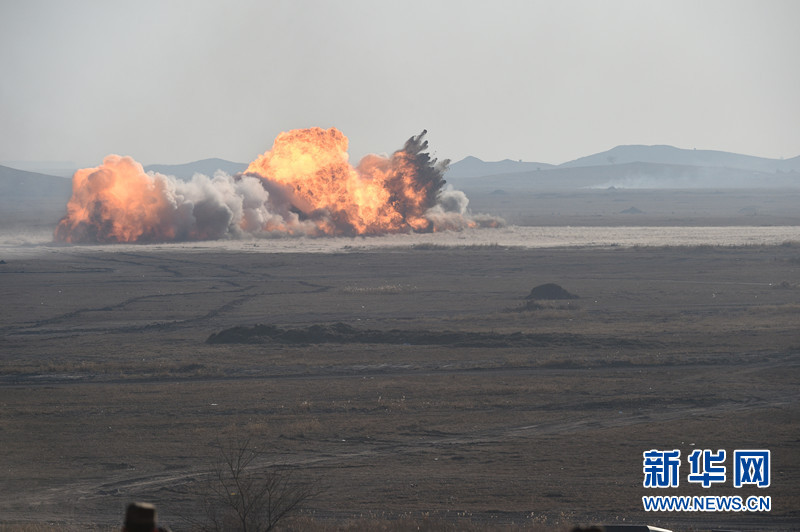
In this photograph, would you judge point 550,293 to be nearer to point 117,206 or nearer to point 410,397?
point 410,397

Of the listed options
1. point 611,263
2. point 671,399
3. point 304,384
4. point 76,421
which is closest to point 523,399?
point 671,399

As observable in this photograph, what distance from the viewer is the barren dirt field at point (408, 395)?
93.9 feet

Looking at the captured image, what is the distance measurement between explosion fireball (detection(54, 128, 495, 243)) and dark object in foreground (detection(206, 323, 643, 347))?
244 feet

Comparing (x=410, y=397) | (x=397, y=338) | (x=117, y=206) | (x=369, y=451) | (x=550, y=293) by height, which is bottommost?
(x=369, y=451)

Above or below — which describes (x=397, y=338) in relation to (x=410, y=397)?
above

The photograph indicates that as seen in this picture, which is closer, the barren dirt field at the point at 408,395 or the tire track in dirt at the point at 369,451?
the barren dirt field at the point at 408,395

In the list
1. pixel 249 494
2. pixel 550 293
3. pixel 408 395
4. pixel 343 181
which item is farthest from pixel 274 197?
pixel 249 494

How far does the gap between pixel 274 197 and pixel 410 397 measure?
333 feet

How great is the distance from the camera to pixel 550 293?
75.6 metres

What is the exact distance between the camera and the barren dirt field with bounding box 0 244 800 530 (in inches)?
1127

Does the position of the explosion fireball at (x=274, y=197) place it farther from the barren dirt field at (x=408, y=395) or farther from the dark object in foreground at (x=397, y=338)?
the dark object in foreground at (x=397, y=338)

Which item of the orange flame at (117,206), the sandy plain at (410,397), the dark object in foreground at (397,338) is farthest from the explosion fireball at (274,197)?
the dark object in foreground at (397,338)

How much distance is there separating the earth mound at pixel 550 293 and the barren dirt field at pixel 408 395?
5.99 feet

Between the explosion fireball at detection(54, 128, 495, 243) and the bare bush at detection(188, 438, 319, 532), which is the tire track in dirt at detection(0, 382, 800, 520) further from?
the explosion fireball at detection(54, 128, 495, 243)
